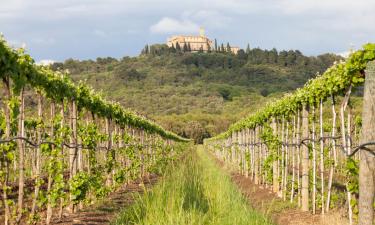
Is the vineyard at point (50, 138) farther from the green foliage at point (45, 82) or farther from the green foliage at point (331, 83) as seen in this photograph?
the green foliage at point (331, 83)

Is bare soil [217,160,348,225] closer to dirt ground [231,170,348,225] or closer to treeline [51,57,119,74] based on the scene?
dirt ground [231,170,348,225]

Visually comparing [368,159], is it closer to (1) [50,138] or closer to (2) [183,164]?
(2) [183,164]

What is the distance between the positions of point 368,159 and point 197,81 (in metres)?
138

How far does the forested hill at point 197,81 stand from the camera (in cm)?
10131

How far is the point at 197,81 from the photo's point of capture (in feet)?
468

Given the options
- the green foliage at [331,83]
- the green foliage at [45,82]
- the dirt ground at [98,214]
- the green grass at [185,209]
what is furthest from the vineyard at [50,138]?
the green foliage at [331,83]

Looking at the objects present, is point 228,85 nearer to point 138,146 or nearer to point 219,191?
point 138,146

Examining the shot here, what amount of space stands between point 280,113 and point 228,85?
409 ft

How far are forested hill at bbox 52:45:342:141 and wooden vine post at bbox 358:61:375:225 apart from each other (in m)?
80.6

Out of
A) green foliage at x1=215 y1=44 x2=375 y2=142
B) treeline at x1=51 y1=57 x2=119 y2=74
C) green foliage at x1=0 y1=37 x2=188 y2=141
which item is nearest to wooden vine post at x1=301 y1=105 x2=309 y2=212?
green foliage at x1=215 y1=44 x2=375 y2=142

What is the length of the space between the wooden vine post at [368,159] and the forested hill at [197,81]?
80.6 metres

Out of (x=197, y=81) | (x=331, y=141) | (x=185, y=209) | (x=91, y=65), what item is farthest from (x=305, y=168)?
(x=91, y=65)

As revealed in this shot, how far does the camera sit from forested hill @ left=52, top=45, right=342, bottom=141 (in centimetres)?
10131

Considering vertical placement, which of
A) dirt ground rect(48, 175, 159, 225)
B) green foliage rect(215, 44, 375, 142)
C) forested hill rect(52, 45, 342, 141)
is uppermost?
forested hill rect(52, 45, 342, 141)
